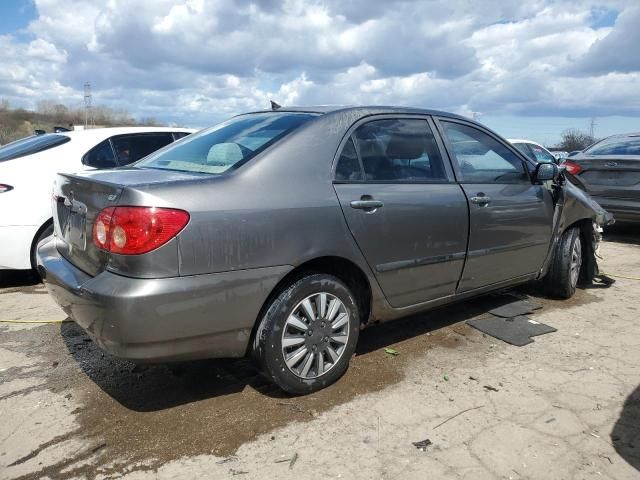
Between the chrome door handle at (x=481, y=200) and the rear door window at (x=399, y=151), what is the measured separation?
286 mm

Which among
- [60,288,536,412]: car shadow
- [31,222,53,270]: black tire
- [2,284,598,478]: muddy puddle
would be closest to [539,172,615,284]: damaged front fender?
[2,284,598,478]: muddy puddle

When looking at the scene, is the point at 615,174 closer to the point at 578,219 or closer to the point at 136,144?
the point at 578,219

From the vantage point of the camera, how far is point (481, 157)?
13.6 feet

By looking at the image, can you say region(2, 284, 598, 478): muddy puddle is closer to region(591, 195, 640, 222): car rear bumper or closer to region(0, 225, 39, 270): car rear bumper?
region(0, 225, 39, 270): car rear bumper

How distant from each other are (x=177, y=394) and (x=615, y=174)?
7.23 metres

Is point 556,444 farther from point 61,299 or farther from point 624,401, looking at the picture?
point 61,299

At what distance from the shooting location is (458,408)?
3.07 meters

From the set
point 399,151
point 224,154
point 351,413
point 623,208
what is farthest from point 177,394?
point 623,208

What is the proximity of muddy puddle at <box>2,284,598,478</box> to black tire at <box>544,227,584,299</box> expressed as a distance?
1.26 m

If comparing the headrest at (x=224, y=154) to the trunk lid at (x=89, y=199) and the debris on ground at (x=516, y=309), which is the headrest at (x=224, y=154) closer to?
the trunk lid at (x=89, y=199)

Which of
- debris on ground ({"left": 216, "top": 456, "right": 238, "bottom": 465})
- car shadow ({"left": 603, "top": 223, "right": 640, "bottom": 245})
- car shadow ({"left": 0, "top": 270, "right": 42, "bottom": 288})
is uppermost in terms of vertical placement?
car shadow ({"left": 603, "top": 223, "right": 640, "bottom": 245})

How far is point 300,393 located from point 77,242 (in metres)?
1.51

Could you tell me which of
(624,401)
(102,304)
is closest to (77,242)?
(102,304)

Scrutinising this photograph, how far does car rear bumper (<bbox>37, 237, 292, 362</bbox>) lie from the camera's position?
2.50 metres
